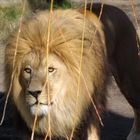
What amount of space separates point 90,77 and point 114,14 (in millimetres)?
815

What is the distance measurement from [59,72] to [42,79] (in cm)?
18

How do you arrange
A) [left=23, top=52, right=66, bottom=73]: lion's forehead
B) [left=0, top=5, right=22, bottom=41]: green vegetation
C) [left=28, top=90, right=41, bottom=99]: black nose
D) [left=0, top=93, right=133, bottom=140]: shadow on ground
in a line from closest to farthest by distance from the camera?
[left=28, top=90, right=41, bottom=99]: black nose
[left=23, top=52, right=66, bottom=73]: lion's forehead
[left=0, top=93, right=133, bottom=140]: shadow on ground
[left=0, top=5, right=22, bottom=41]: green vegetation

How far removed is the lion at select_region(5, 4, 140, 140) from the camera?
3.07 metres

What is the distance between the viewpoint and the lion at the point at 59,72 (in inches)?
121

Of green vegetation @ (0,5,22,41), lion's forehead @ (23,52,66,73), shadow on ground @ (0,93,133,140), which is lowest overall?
green vegetation @ (0,5,22,41)

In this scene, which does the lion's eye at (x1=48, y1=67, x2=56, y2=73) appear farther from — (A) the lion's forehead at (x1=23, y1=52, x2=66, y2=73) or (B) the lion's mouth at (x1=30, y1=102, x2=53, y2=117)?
(B) the lion's mouth at (x1=30, y1=102, x2=53, y2=117)

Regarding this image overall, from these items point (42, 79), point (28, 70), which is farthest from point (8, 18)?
point (42, 79)

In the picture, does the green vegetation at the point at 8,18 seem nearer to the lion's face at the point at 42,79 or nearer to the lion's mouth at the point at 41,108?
the lion's face at the point at 42,79

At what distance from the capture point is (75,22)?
3297mm

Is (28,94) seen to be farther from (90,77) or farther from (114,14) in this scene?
(114,14)

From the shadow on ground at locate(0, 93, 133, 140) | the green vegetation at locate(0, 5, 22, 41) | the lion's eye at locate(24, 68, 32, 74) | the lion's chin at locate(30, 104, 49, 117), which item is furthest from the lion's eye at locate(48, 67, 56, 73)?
the green vegetation at locate(0, 5, 22, 41)

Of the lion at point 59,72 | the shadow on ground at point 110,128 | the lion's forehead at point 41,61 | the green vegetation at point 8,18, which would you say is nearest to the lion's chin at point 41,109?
the lion at point 59,72

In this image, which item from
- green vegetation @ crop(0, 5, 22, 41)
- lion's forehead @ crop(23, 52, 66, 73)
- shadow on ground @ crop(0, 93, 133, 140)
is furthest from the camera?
green vegetation @ crop(0, 5, 22, 41)

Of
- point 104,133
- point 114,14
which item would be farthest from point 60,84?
point 104,133
